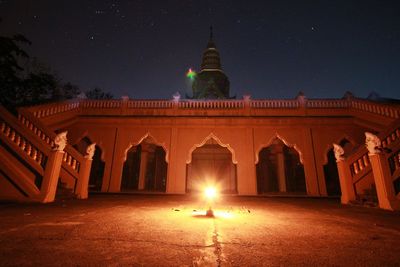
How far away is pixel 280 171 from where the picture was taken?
14.6m

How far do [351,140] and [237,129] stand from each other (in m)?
6.23

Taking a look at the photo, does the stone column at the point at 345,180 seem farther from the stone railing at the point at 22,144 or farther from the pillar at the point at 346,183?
the stone railing at the point at 22,144

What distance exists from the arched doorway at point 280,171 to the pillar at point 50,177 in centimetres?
1215

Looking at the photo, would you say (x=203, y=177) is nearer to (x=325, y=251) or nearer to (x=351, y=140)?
(x=351, y=140)

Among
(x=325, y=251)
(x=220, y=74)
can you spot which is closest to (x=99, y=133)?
(x=325, y=251)

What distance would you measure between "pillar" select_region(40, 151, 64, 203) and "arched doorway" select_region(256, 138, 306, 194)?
1215cm

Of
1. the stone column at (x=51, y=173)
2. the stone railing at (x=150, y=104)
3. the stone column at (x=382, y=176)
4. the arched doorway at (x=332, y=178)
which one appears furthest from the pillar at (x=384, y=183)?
the stone railing at (x=150, y=104)

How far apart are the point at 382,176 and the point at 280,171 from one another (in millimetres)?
9032

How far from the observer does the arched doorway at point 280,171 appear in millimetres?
14539

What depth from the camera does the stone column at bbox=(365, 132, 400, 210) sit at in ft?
18.1

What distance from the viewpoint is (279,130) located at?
39.5ft

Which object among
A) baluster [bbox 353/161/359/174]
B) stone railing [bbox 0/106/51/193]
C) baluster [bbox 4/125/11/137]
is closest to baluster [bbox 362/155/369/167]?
baluster [bbox 353/161/359/174]

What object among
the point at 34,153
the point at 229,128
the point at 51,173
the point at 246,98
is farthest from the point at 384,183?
the point at 34,153

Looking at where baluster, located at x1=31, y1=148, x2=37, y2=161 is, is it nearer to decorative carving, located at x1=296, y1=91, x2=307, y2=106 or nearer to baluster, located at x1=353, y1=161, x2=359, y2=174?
baluster, located at x1=353, y1=161, x2=359, y2=174
